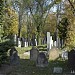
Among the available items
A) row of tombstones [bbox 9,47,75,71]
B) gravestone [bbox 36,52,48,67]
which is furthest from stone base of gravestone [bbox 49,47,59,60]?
gravestone [bbox 36,52,48,67]

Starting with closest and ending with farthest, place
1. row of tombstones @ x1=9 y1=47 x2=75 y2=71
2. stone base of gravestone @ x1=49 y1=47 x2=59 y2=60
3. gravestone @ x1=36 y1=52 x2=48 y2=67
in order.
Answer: row of tombstones @ x1=9 y1=47 x2=75 y2=71 < gravestone @ x1=36 y1=52 x2=48 y2=67 < stone base of gravestone @ x1=49 y1=47 x2=59 y2=60

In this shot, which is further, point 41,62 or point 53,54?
point 53,54

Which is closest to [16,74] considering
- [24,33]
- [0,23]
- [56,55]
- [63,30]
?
[0,23]

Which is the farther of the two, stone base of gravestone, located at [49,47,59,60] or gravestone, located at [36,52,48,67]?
stone base of gravestone, located at [49,47,59,60]

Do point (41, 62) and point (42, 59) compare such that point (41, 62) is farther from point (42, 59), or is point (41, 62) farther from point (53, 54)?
point (53, 54)

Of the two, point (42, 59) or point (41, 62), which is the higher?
point (42, 59)

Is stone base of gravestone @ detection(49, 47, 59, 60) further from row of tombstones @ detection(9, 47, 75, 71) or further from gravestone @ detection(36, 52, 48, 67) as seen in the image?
gravestone @ detection(36, 52, 48, 67)

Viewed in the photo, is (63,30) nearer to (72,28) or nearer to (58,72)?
(72,28)

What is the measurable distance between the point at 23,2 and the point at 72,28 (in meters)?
20.8

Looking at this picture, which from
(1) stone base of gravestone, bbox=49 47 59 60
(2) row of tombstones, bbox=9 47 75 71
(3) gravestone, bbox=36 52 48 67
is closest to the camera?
(2) row of tombstones, bbox=9 47 75 71

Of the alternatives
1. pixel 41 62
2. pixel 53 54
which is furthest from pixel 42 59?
pixel 53 54

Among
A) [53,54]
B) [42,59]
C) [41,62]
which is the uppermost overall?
[53,54]

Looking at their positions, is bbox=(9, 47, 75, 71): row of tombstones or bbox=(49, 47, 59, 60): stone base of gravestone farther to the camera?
bbox=(49, 47, 59, 60): stone base of gravestone

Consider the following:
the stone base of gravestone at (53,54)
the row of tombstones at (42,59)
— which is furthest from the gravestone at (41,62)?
the stone base of gravestone at (53,54)
